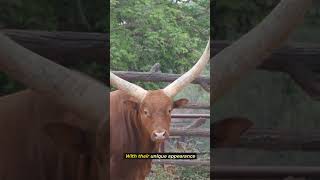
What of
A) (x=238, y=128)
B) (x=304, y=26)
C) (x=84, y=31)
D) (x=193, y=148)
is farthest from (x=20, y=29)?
(x=304, y=26)

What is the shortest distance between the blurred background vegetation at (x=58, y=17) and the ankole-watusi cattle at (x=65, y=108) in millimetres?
56

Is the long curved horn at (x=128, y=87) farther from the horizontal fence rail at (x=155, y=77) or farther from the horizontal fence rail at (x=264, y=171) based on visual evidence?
the horizontal fence rail at (x=264, y=171)

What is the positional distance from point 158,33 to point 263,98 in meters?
0.43

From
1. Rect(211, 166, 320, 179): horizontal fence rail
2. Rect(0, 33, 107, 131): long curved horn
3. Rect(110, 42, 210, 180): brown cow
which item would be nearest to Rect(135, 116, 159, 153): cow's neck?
Rect(110, 42, 210, 180): brown cow

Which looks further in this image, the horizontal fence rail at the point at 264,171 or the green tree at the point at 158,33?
the horizontal fence rail at the point at 264,171

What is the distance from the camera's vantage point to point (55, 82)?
167 cm

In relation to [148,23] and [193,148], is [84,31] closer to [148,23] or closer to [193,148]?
[148,23]

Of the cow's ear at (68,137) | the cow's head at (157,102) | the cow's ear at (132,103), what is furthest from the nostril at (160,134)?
the cow's ear at (68,137)

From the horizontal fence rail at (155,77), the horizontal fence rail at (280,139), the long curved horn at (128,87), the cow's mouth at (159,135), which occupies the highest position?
the horizontal fence rail at (155,77)

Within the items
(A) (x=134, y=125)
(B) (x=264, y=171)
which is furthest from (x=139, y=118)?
(B) (x=264, y=171)

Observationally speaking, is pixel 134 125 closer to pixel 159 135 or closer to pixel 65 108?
pixel 159 135

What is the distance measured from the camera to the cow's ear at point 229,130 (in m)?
1.82

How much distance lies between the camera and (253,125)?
189cm

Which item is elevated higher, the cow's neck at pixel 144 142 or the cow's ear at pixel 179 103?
the cow's ear at pixel 179 103
